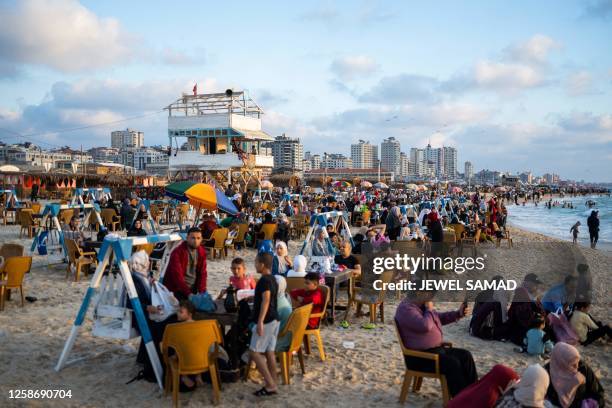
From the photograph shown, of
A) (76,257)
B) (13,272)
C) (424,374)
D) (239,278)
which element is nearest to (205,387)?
(239,278)

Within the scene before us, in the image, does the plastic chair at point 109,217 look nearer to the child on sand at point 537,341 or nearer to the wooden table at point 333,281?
the wooden table at point 333,281

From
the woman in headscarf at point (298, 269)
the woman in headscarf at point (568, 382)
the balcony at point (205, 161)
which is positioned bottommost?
the woman in headscarf at point (568, 382)

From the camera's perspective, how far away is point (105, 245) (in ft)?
16.2

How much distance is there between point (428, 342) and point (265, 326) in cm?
152

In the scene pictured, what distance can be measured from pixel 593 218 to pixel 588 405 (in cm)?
1755

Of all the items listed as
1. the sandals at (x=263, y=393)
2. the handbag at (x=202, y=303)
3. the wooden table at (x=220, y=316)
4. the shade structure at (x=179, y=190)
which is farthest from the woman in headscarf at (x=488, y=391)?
the shade structure at (x=179, y=190)

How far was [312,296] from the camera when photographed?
5695 mm

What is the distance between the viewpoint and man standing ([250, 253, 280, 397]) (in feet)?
14.8

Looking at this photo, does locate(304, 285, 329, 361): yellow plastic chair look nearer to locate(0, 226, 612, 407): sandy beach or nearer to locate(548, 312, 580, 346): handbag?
locate(0, 226, 612, 407): sandy beach

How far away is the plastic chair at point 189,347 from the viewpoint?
4277 millimetres

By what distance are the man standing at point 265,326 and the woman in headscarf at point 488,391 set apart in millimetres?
1800

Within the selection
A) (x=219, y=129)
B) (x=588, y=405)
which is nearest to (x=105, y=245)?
(x=588, y=405)

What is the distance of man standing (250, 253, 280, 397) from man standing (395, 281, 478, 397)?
119 centimetres

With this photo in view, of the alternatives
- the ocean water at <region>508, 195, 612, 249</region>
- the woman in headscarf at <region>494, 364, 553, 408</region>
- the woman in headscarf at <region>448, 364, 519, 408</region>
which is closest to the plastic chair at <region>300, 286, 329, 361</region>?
the woman in headscarf at <region>448, 364, 519, 408</region>
